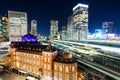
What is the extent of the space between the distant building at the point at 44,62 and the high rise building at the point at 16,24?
8638 centimetres

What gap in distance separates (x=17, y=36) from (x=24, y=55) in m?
95.7

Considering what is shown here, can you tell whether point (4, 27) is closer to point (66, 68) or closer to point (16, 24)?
point (16, 24)

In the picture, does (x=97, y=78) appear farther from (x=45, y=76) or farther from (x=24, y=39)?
(x=24, y=39)

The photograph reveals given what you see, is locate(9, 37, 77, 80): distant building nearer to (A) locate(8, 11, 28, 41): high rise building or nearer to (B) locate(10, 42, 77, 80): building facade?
(B) locate(10, 42, 77, 80): building facade

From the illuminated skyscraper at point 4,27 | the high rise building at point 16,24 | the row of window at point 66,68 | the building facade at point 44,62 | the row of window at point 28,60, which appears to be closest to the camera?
the row of window at point 66,68

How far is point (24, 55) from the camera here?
50.6 metres

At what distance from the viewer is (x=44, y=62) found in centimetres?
4262

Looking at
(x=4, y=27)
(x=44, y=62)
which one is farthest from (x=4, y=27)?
(x=44, y=62)

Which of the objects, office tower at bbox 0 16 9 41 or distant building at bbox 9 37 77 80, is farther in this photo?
office tower at bbox 0 16 9 41

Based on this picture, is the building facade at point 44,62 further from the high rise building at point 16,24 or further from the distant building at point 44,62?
the high rise building at point 16,24

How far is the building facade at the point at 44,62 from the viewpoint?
38.1m

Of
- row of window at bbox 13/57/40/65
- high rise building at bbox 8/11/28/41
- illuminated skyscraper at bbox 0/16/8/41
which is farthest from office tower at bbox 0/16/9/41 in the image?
row of window at bbox 13/57/40/65

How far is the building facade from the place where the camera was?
1499 inches

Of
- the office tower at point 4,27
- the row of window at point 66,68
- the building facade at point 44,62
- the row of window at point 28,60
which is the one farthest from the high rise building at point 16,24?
the row of window at point 66,68
